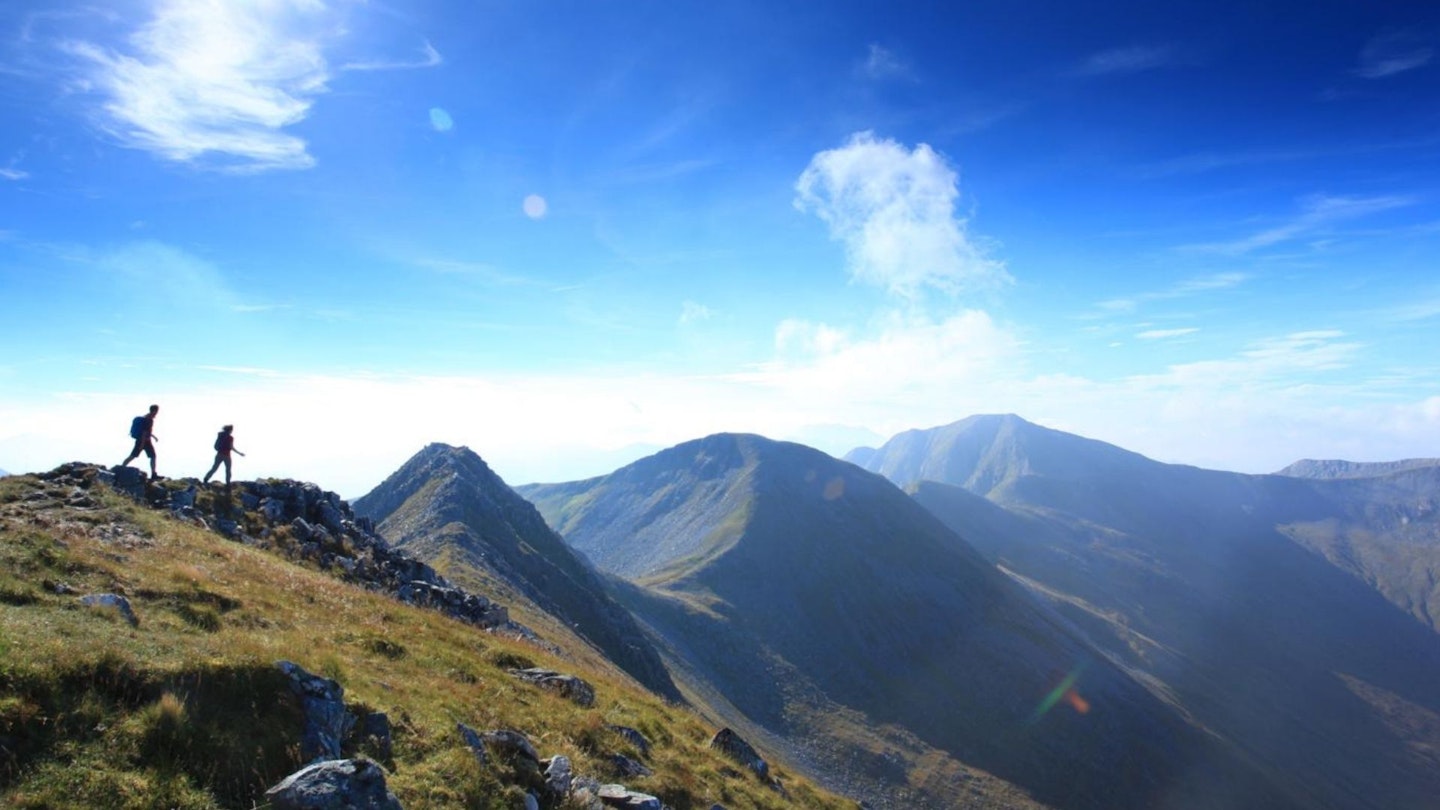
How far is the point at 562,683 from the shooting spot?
858 inches

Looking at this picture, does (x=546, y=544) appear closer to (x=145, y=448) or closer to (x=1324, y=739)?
(x=145, y=448)

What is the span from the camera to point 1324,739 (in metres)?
191

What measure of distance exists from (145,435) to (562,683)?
24.0 m

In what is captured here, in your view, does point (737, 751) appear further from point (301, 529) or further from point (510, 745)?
point (301, 529)

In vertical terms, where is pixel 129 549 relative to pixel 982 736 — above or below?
above

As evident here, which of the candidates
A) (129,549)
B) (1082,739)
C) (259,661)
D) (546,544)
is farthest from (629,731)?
(1082,739)

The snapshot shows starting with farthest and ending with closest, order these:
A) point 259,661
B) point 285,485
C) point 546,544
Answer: point 546,544, point 285,485, point 259,661

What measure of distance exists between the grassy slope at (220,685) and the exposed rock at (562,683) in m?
0.80

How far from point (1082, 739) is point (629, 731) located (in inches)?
5044

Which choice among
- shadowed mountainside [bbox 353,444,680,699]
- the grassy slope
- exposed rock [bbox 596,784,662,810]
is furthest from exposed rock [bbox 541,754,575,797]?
shadowed mountainside [bbox 353,444,680,699]

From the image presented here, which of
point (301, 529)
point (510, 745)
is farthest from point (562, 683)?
point (301, 529)

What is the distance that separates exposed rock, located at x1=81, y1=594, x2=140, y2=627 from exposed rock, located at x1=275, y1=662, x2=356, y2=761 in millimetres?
4691

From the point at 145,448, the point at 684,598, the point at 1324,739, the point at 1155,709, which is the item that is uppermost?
the point at 145,448

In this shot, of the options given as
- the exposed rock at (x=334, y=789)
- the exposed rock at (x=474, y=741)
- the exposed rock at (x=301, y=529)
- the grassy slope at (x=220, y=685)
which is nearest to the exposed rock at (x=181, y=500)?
the grassy slope at (x=220, y=685)
